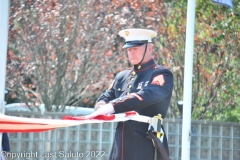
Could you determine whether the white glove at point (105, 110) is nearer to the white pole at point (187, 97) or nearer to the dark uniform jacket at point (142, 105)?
the dark uniform jacket at point (142, 105)

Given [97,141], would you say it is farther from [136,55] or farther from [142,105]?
[142,105]

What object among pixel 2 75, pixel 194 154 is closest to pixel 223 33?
pixel 194 154

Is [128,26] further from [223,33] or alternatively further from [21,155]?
[21,155]

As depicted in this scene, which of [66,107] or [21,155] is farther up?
[66,107]

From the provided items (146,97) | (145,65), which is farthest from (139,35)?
(146,97)

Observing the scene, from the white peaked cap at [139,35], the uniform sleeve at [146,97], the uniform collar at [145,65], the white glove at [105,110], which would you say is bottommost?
the white glove at [105,110]

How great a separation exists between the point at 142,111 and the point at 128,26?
15.7ft

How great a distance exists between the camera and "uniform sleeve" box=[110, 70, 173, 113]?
4.77 meters

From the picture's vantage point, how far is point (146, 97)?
480cm

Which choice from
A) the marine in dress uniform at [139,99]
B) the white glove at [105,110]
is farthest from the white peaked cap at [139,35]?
the white glove at [105,110]

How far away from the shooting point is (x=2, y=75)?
482 centimetres

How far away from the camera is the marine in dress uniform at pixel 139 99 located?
4805mm

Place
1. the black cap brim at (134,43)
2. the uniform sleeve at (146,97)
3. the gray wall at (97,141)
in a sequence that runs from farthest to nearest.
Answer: the gray wall at (97,141) → the black cap brim at (134,43) → the uniform sleeve at (146,97)

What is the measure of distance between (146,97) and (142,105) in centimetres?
7
